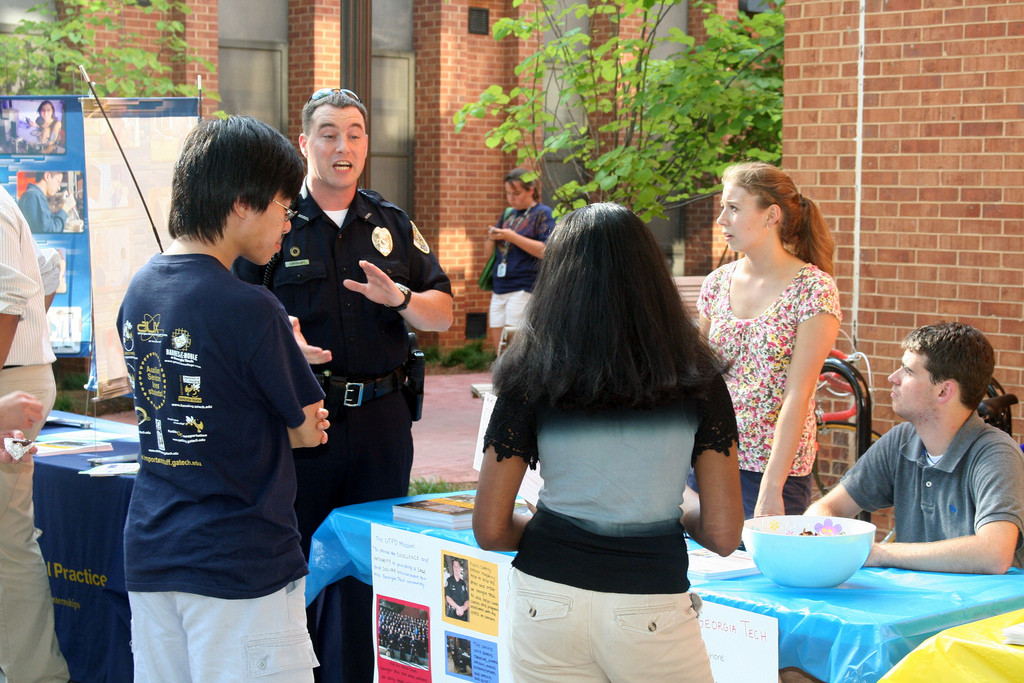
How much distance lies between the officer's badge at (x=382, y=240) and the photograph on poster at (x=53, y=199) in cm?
232

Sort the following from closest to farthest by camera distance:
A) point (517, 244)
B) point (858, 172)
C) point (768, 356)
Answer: point (768, 356) → point (858, 172) → point (517, 244)

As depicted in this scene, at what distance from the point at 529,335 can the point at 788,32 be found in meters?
4.31

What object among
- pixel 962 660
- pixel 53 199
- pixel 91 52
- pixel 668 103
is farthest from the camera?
pixel 91 52

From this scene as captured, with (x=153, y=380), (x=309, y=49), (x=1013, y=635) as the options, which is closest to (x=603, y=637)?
(x=1013, y=635)

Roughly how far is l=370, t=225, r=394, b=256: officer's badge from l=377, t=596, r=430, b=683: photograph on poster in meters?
1.10

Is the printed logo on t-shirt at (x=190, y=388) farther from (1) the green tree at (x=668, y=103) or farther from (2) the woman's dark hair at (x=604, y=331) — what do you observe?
(1) the green tree at (x=668, y=103)

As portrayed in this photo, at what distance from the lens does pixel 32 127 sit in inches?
212

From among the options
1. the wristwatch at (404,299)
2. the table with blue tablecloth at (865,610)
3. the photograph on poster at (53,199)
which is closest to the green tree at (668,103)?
the photograph on poster at (53,199)

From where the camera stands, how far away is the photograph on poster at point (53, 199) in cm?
537

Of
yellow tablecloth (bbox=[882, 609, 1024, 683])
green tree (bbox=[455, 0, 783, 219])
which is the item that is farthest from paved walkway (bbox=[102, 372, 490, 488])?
yellow tablecloth (bbox=[882, 609, 1024, 683])

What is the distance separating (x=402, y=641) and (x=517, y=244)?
6647 mm

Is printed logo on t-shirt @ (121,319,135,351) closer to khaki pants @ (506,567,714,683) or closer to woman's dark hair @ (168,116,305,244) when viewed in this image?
woman's dark hair @ (168,116,305,244)

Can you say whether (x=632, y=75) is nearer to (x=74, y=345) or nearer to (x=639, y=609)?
(x=74, y=345)

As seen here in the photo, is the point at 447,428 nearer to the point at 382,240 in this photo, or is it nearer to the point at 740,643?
the point at 382,240
